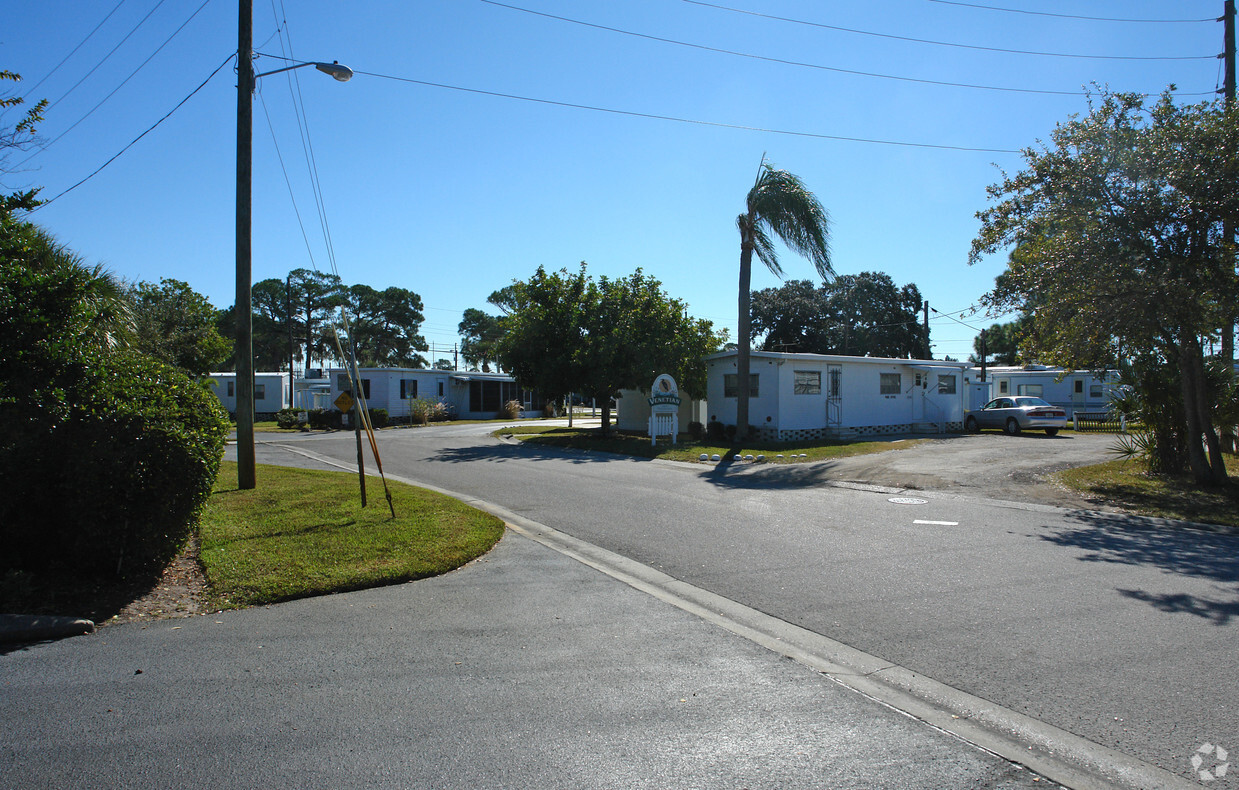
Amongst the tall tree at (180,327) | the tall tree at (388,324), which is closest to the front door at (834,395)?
the tall tree at (180,327)

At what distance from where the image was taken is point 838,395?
25.3 m

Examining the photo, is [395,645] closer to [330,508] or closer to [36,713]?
[36,713]

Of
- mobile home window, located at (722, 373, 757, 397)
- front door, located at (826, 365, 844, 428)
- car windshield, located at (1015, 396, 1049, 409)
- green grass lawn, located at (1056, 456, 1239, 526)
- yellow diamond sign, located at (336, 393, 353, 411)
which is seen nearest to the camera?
yellow diamond sign, located at (336, 393, 353, 411)

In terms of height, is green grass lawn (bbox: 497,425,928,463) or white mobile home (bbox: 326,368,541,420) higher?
white mobile home (bbox: 326,368,541,420)

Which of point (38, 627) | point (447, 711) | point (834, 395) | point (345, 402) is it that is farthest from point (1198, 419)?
point (38, 627)

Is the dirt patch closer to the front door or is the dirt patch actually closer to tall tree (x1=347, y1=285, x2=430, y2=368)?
the front door

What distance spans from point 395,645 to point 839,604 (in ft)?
11.3

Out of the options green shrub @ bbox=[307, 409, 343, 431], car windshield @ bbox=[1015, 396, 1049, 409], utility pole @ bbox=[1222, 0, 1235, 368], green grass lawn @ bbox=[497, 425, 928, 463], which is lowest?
green grass lawn @ bbox=[497, 425, 928, 463]

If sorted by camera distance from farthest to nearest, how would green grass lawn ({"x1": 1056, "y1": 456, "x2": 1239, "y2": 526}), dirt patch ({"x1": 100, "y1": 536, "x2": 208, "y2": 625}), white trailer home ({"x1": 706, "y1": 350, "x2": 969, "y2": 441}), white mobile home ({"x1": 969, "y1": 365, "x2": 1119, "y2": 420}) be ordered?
white mobile home ({"x1": 969, "y1": 365, "x2": 1119, "y2": 420}) < white trailer home ({"x1": 706, "y1": 350, "x2": 969, "y2": 441}) < green grass lawn ({"x1": 1056, "y1": 456, "x2": 1239, "y2": 526}) < dirt patch ({"x1": 100, "y1": 536, "x2": 208, "y2": 625})

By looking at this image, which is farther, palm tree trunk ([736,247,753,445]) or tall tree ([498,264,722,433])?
tall tree ([498,264,722,433])

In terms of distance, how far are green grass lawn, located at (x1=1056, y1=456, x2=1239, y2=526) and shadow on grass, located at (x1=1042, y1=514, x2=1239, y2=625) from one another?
0.81 m

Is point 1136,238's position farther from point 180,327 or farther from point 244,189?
point 180,327

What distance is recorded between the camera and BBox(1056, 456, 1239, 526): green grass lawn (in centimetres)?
990

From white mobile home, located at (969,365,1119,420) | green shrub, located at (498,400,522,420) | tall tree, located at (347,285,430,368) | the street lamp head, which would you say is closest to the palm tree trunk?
the street lamp head
